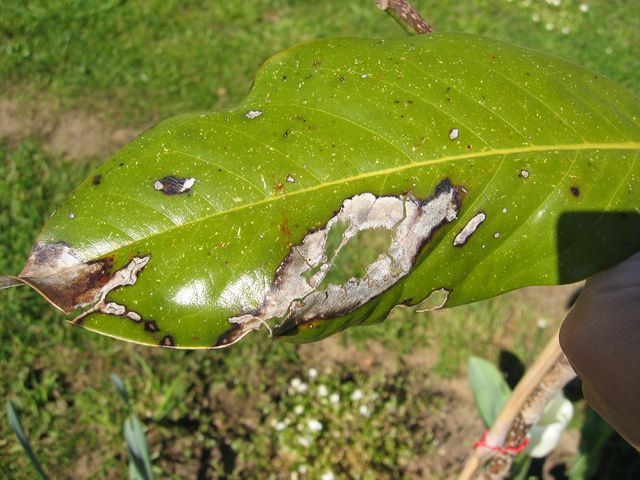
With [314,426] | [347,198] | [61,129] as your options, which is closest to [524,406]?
[347,198]

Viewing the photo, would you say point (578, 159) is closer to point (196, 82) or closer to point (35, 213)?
point (35, 213)

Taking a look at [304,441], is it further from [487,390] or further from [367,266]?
[367,266]

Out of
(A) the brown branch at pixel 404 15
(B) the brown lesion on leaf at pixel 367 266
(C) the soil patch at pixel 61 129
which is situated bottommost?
(C) the soil patch at pixel 61 129

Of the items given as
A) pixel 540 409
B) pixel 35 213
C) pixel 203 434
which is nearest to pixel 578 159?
pixel 540 409

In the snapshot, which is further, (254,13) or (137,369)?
(254,13)

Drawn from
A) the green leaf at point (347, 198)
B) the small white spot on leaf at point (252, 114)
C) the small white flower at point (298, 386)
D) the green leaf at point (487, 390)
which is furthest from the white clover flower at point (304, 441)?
the small white spot on leaf at point (252, 114)

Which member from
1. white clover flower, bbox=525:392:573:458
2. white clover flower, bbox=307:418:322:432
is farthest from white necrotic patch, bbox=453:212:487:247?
white clover flower, bbox=307:418:322:432

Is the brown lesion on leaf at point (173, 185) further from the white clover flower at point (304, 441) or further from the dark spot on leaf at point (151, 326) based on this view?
the white clover flower at point (304, 441)
